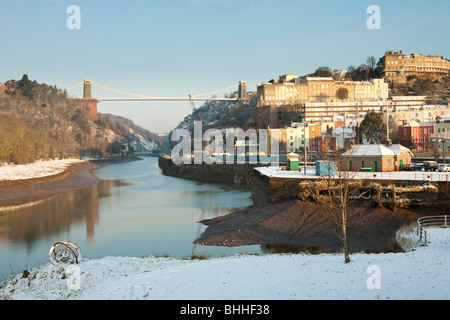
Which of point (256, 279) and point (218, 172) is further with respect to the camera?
point (218, 172)

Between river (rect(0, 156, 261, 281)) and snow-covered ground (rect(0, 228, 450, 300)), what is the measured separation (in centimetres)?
429

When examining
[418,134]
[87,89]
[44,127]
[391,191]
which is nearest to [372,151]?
[391,191]

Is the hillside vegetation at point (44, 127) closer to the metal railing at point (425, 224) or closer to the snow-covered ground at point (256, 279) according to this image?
the snow-covered ground at point (256, 279)

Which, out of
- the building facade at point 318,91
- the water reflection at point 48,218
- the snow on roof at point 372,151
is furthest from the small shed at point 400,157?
the building facade at point 318,91

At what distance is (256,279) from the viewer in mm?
12453

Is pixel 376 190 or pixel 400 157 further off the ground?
pixel 400 157

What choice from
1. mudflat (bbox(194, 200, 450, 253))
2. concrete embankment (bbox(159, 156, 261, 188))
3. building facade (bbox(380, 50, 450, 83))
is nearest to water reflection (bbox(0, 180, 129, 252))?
mudflat (bbox(194, 200, 450, 253))

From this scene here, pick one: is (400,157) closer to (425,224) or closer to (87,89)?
(425,224)

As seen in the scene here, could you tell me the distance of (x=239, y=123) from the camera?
122312 mm

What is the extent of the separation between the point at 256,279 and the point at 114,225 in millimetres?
18074

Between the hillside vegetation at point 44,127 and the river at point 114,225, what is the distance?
1133 inches

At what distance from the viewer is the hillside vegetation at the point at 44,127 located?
2717 inches

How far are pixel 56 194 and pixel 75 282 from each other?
34.7 metres

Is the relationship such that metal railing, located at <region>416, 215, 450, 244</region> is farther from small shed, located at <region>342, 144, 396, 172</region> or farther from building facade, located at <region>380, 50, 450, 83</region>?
building facade, located at <region>380, 50, 450, 83</region>
